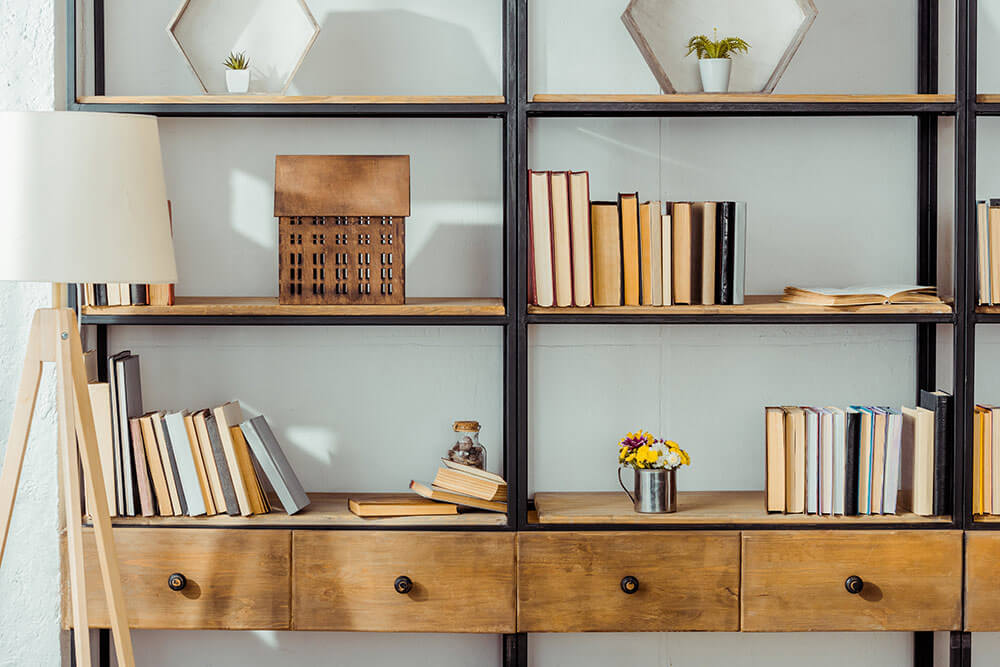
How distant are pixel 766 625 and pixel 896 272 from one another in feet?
3.16

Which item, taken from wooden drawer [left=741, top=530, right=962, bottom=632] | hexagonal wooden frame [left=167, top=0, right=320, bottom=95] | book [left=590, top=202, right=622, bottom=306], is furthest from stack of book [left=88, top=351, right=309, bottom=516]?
wooden drawer [left=741, top=530, right=962, bottom=632]

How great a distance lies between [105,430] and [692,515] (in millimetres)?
1324

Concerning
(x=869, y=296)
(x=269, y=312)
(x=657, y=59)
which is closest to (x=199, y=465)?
(x=269, y=312)

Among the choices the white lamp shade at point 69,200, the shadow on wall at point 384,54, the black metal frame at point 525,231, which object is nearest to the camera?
the white lamp shade at point 69,200

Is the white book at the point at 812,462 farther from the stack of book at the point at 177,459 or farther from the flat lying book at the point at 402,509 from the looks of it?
the stack of book at the point at 177,459

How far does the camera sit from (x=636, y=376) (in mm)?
2334

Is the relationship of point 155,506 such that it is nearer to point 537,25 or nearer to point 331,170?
point 331,170

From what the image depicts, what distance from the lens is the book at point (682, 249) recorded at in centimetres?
203

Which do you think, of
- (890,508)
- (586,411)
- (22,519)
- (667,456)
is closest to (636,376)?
(586,411)

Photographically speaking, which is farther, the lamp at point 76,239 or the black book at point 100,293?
the black book at point 100,293

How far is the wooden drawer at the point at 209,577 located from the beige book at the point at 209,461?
0.07 m

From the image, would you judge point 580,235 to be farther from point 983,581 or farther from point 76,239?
point 983,581

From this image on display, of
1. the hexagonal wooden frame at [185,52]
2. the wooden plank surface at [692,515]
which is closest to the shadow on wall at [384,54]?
the hexagonal wooden frame at [185,52]

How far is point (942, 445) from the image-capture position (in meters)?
2.01
